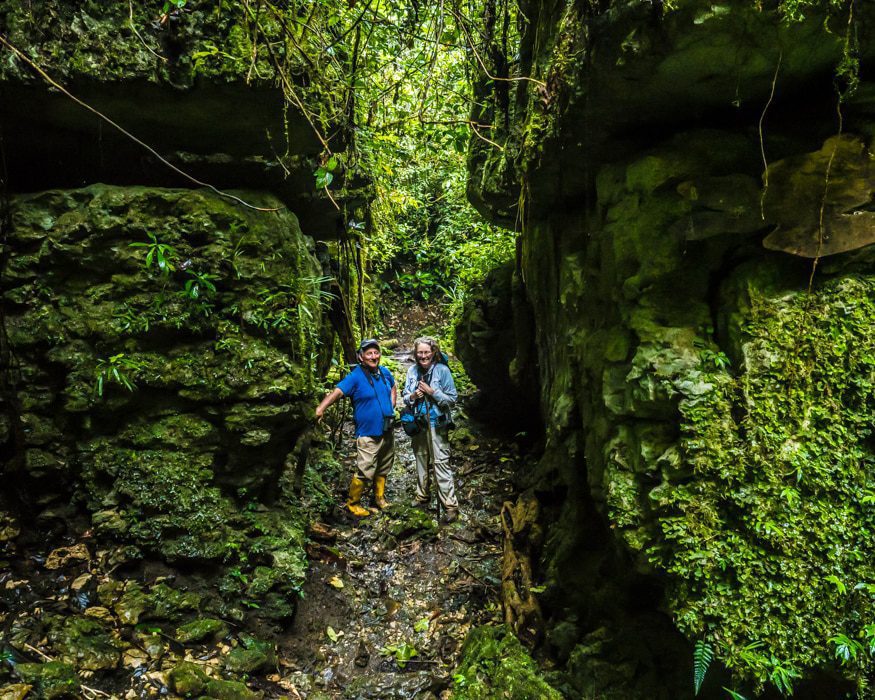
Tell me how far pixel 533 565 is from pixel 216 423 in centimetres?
347

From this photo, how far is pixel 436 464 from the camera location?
6594 millimetres

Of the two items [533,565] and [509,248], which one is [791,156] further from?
[509,248]

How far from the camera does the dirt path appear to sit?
4.16 metres

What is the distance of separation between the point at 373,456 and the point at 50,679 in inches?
156

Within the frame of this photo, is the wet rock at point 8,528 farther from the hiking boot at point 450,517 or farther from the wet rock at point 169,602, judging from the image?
the hiking boot at point 450,517

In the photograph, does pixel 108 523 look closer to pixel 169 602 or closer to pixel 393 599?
pixel 169 602

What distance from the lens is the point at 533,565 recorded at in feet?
16.7

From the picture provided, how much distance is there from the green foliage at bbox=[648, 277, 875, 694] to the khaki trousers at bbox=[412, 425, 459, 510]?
3.84 m

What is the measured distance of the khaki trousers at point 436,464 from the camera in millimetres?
6602

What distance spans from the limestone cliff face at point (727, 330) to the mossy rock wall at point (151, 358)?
303 cm

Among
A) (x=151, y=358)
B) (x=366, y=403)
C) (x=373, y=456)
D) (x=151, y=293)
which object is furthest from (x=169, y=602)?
(x=366, y=403)

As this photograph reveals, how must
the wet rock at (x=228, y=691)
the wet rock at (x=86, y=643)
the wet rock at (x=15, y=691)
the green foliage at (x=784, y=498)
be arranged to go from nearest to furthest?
1. the green foliage at (x=784, y=498)
2. the wet rock at (x=15, y=691)
3. the wet rock at (x=86, y=643)
4. the wet rock at (x=228, y=691)

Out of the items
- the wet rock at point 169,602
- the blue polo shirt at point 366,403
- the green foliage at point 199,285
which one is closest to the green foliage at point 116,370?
the green foliage at point 199,285

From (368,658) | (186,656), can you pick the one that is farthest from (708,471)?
(186,656)
